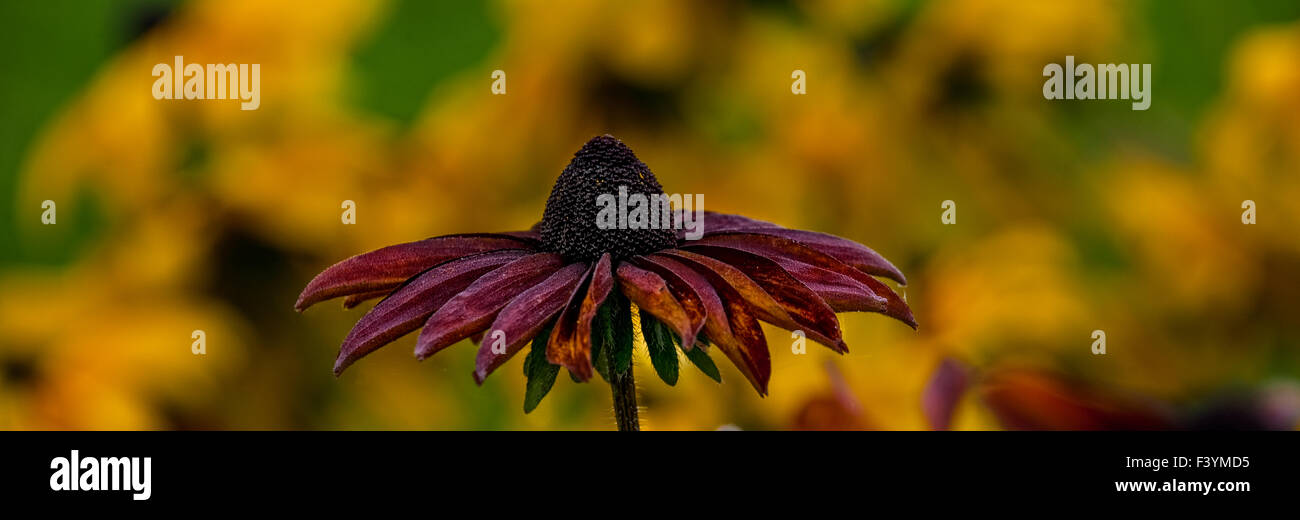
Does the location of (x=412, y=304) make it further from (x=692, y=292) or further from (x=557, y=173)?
(x=557, y=173)

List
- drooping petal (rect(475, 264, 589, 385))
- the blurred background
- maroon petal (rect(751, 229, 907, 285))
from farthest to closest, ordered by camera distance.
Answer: the blurred background < maroon petal (rect(751, 229, 907, 285)) < drooping petal (rect(475, 264, 589, 385))

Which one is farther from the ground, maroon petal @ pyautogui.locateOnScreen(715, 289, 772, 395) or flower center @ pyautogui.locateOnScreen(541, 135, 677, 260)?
flower center @ pyautogui.locateOnScreen(541, 135, 677, 260)

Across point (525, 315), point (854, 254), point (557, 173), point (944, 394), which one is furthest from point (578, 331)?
point (557, 173)

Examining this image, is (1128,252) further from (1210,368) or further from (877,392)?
(877,392)

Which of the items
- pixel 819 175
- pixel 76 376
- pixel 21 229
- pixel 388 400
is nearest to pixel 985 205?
pixel 819 175

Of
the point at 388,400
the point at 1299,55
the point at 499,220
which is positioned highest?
the point at 1299,55
